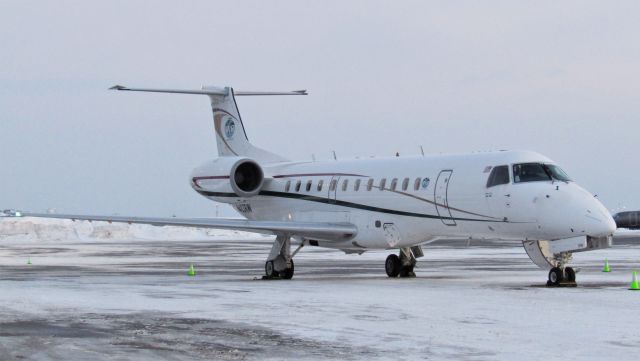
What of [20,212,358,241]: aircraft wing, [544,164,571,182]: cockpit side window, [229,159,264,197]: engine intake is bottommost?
[20,212,358,241]: aircraft wing

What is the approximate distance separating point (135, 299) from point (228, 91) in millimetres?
14558

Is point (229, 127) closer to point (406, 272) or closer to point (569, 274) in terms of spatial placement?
point (406, 272)

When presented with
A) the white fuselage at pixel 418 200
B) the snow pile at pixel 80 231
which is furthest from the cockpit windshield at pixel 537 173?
the snow pile at pixel 80 231

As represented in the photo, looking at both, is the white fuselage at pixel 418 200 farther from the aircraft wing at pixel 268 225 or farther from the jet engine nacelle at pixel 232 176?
the aircraft wing at pixel 268 225

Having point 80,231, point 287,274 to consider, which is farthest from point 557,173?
point 80,231

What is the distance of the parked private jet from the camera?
66.5 feet

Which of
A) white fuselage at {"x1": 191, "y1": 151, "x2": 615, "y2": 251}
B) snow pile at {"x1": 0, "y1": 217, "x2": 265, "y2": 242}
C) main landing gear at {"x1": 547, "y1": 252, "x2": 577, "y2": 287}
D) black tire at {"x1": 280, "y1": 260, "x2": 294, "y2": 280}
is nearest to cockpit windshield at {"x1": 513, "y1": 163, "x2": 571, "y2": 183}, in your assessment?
white fuselage at {"x1": 191, "y1": 151, "x2": 615, "y2": 251}

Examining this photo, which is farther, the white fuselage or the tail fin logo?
the tail fin logo

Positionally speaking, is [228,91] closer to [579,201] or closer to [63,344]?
[579,201]

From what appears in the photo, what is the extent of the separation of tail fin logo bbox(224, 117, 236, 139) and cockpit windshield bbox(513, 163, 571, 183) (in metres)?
11.7

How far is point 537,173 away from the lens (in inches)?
827

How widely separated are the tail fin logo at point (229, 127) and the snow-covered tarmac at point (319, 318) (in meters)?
7.36

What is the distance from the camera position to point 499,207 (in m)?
21.1

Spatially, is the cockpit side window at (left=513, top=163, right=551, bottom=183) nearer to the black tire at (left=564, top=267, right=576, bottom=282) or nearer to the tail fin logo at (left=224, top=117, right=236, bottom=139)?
the black tire at (left=564, top=267, right=576, bottom=282)
